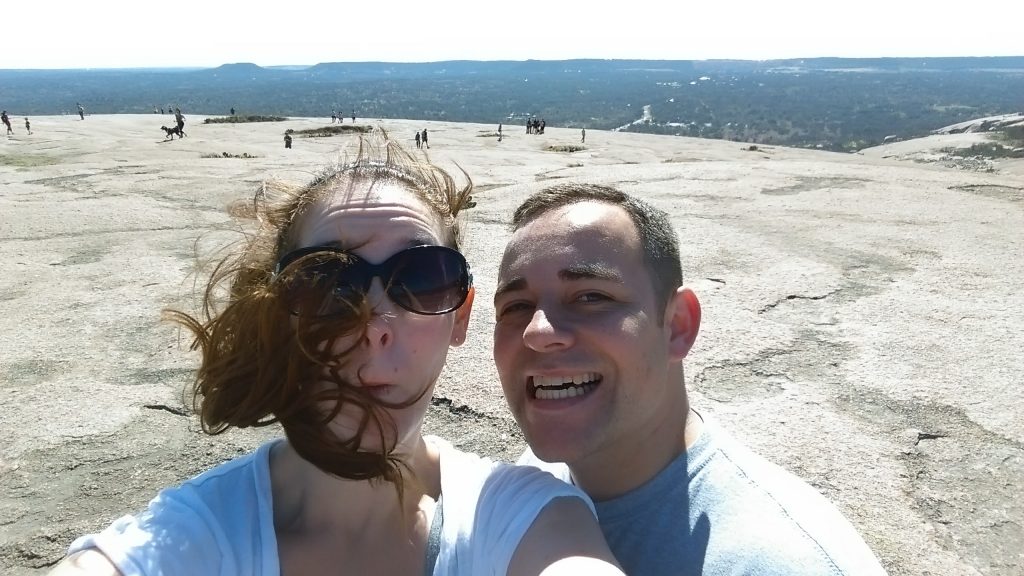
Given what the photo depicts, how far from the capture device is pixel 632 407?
1.97m

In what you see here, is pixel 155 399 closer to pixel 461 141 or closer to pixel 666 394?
pixel 666 394

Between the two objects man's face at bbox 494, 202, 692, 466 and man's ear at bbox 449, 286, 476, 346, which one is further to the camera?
man's ear at bbox 449, 286, 476, 346

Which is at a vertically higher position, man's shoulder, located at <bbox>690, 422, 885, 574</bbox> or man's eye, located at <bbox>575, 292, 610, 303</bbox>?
man's eye, located at <bbox>575, 292, 610, 303</bbox>

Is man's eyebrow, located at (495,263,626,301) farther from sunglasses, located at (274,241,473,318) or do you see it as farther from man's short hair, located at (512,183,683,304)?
sunglasses, located at (274,241,473,318)

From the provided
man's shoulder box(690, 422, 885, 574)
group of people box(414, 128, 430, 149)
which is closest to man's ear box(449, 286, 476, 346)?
man's shoulder box(690, 422, 885, 574)

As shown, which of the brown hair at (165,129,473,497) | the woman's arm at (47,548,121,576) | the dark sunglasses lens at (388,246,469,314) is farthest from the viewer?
the dark sunglasses lens at (388,246,469,314)

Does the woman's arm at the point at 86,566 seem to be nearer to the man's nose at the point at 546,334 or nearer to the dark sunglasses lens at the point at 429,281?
the dark sunglasses lens at the point at 429,281

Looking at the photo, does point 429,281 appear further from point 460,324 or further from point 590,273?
point 590,273

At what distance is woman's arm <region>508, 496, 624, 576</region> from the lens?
153 cm

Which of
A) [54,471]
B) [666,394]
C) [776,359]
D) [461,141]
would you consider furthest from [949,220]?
[461,141]

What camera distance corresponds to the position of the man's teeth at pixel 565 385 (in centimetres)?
199

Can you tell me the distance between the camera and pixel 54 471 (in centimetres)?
329

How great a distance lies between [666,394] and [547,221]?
2.15 ft

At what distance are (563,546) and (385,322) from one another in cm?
71
